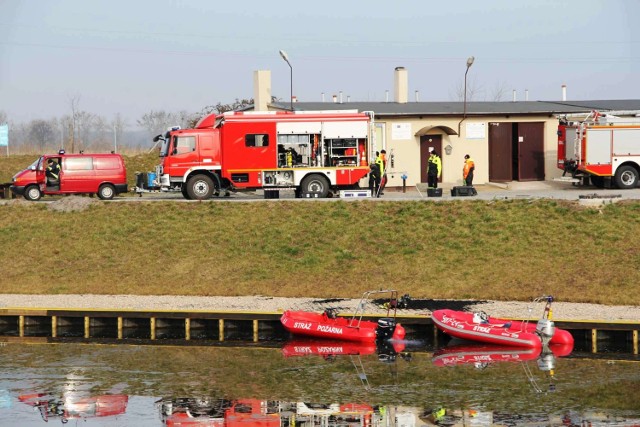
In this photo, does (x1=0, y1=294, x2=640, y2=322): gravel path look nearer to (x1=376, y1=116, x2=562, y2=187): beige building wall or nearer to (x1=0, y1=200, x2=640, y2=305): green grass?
(x1=0, y1=200, x2=640, y2=305): green grass

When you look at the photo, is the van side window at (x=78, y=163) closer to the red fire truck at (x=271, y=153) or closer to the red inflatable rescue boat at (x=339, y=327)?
the red fire truck at (x=271, y=153)

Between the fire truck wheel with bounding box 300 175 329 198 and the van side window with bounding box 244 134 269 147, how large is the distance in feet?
7.09

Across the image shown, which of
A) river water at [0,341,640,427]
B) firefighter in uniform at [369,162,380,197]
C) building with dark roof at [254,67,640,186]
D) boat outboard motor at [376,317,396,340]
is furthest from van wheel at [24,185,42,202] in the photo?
boat outboard motor at [376,317,396,340]

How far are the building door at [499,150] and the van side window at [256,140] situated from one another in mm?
12940

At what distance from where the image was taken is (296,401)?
916 inches

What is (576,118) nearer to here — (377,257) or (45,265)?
(377,257)

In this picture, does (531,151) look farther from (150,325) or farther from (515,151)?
(150,325)

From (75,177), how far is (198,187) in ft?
17.4

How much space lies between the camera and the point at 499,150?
49406mm

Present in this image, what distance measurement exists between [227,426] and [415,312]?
948 cm

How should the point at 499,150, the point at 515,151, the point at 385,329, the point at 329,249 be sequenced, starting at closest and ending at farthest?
the point at 385,329
the point at 329,249
the point at 499,150
the point at 515,151

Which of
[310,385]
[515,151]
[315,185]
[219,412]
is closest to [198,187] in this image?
[315,185]

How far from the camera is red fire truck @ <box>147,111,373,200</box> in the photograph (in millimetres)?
41188

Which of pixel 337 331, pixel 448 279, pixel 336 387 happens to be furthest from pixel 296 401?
pixel 448 279
